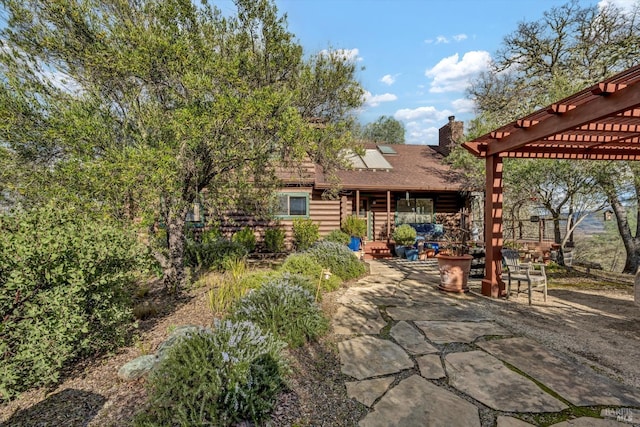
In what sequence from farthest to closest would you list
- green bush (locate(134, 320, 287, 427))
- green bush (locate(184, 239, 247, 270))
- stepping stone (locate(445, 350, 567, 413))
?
green bush (locate(184, 239, 247, 270)) < stepping stone (locate(445, 350, 567, 413)) < green bush (locate(134, 320, 287, 427))

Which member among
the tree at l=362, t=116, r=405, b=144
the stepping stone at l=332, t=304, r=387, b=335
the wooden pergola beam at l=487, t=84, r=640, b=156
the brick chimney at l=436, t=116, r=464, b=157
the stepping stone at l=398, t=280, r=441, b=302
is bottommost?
the stepping stone at l=398, t=280, r=441, b=302

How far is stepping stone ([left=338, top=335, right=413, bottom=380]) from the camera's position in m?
2.95

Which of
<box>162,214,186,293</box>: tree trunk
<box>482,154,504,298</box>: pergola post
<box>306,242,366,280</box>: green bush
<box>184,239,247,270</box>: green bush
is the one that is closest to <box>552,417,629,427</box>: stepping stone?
<box>482,154,504,298</box>: pergola post

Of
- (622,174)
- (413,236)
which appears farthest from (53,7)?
(622,174)

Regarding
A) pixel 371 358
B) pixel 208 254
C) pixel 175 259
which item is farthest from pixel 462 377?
pixel 208 254

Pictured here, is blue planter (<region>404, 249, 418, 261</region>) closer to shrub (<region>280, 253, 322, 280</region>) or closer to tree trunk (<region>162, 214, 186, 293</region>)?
shrub (<region>280, 253, 322, 280</region>)

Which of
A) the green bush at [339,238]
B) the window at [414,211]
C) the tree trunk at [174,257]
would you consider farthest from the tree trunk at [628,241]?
the tree trunk at [174,257]

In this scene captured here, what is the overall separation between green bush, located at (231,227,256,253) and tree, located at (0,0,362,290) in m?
4.53

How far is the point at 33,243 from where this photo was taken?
2615 millimetres

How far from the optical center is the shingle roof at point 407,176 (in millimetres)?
11633

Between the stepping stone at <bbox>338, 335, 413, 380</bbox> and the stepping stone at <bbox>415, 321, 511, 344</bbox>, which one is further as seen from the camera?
the stepping stone at <bbox>415, 321, 511, 344</bbox>

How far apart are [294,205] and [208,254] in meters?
4.50

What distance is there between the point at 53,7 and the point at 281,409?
563 cm

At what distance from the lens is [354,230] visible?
10.9m
